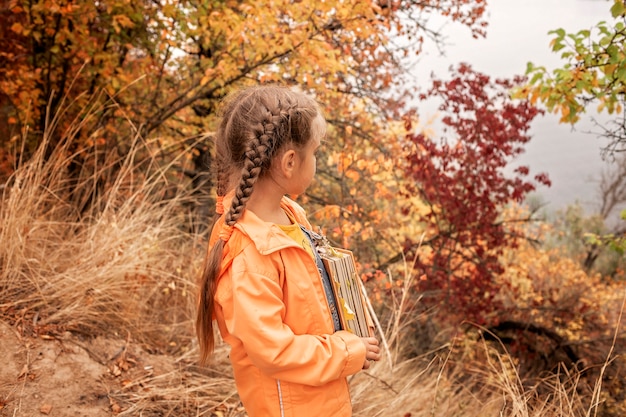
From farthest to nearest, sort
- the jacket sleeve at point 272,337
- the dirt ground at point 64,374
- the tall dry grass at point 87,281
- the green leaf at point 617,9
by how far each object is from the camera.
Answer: the green leaf at point 617,9 → the tall dry grass at point 87,281 → the dirt ground at point 64,374 → the jacket sleeve at point 272,337

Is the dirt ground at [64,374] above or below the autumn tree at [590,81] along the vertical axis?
below

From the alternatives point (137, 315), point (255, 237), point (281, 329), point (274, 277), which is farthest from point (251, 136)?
point (137, 315)

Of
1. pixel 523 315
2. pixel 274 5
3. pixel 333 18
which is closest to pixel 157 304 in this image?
pixel 274 5

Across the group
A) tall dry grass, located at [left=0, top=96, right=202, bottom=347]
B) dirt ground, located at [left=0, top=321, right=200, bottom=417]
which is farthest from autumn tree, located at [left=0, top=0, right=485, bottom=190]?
dirt ground, located at [left=0, top=321, right=200, bottom=417]

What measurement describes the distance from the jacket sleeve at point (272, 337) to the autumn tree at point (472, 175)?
4.16 metres

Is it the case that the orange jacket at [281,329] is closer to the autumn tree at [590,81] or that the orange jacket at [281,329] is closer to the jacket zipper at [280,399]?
the jacket zipper at [280,399]

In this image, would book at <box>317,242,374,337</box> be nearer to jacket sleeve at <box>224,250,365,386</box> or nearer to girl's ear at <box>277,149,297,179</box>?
jacket sleeve at <box>224,250,365,386</box>

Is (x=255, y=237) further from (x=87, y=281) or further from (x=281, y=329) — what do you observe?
(x=87, y=281)

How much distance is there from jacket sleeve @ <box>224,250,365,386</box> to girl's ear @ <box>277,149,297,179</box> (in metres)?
0.26

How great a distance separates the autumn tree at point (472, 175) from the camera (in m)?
5.41

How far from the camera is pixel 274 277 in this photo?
1369 mm

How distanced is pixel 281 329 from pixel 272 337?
40 millimetres

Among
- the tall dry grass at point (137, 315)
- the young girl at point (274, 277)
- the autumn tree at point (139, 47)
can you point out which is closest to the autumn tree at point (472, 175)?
the autumn tree at point (139, 47)

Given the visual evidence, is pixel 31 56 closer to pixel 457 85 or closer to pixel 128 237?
pixel 128 237
